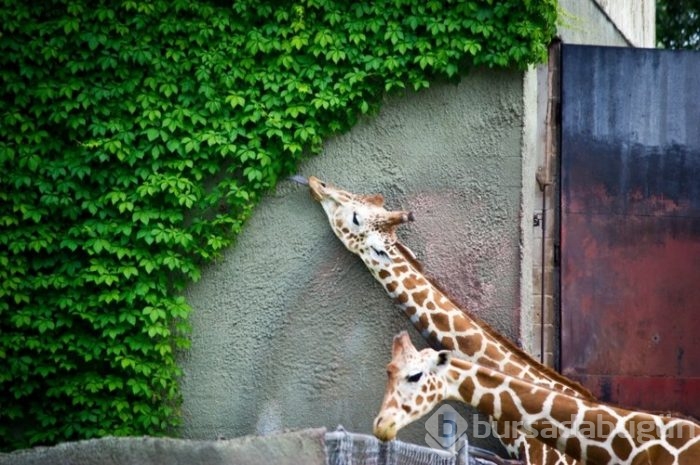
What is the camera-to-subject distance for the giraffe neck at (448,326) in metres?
6.30

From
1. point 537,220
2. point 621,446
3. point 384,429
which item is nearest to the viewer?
point 621,446

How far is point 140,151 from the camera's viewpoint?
7098mm

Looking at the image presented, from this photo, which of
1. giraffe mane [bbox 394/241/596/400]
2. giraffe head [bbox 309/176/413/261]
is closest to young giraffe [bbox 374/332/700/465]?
giraffe mane [bbox 394/241/596/400]

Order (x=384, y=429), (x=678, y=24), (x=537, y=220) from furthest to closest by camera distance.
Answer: (x=678, y=24) < (x=537, y=220) < (x=384, y=429)

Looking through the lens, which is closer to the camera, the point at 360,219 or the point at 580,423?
the point at 580,423

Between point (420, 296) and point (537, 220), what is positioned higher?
point (537, 220)

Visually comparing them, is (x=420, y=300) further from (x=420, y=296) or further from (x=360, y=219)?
(x=360, y=219)

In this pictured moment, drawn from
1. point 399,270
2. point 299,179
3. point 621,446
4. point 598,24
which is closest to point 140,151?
point 299,179

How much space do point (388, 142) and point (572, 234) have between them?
1.46m

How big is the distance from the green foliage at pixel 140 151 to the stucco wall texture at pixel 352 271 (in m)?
0.17

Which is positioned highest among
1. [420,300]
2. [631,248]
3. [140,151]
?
[140,151]

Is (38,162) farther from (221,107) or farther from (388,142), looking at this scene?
(388,142)

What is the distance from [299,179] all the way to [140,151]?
41.8 inches

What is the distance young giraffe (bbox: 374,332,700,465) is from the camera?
5.10 m
